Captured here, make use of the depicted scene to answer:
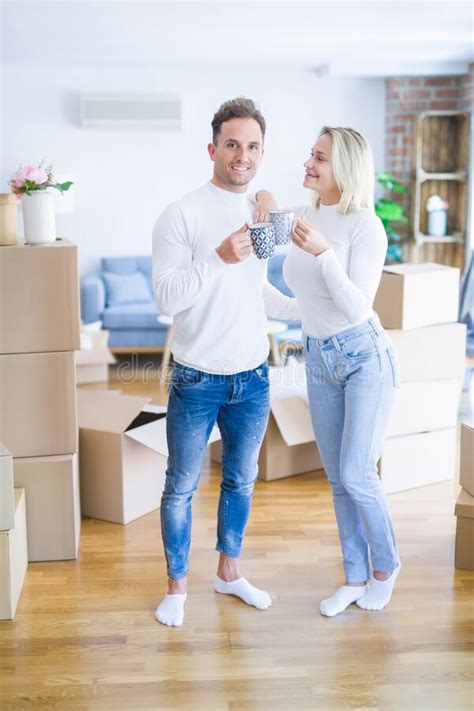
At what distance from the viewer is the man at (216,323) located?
8.02 feet

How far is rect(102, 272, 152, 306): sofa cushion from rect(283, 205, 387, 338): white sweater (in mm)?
4487

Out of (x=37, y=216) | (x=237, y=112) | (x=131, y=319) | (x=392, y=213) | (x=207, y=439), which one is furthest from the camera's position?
(x=392, y=213)

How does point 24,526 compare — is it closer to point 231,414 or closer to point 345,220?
point 231,414

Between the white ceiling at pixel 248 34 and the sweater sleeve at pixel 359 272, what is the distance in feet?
8.21

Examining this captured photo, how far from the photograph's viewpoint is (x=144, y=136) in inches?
291

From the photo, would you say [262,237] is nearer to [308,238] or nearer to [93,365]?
[308,238]

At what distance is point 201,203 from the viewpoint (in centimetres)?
248

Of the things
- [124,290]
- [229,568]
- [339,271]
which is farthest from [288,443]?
[124,290]

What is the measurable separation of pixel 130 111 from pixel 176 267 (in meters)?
5.15

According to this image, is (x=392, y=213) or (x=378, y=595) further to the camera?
(x=392, y=213)

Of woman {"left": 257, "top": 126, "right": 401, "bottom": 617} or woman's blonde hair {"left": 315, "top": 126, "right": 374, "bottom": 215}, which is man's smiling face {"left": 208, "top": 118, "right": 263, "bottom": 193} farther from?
woman's blonde hair {"left": 315, "top": 126, "right": 374, "bottom": 215}

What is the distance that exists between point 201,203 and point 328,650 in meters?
1.31

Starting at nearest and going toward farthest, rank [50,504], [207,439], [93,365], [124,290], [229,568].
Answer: [207,439] < [229,568] < [50,504] < [93,365] < [124,290]

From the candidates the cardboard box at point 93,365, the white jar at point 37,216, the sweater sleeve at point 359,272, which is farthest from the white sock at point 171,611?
the cardboard box at point 93,365
